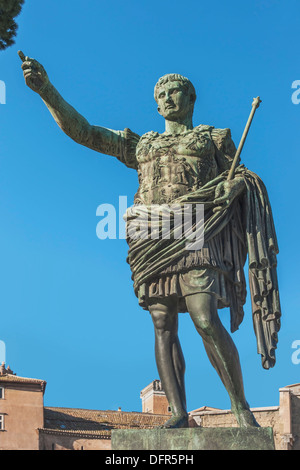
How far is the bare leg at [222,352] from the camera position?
809 centimetres

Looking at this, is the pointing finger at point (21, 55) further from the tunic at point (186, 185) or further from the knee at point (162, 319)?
the knee at point (162, 319)

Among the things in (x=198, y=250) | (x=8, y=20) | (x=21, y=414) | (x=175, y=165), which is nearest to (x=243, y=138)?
(x=175, y=165)

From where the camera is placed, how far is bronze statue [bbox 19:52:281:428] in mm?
8250

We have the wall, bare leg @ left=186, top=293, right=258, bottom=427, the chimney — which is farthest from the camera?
the chimney

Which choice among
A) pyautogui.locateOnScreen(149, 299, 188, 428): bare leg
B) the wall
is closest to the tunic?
pyautogui.locateOnScreen(149, 299, 188, 428): bare leg

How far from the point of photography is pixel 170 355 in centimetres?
841

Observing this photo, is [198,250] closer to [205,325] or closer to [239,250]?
[239,250]

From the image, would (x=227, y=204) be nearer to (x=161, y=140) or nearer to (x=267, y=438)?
(x=161, y=140)

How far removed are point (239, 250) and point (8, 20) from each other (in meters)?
7.18

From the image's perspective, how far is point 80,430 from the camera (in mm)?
58219

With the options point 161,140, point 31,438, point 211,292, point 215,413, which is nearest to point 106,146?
point 161,140

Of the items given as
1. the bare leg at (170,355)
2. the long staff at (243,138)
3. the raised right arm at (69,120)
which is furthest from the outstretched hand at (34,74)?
the bare leg at (170,355)

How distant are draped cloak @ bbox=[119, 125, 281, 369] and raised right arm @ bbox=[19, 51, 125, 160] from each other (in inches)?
37.0

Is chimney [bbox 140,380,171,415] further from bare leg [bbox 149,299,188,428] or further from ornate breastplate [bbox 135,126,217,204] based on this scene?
bare leg [bbox 149,299,188,428]
